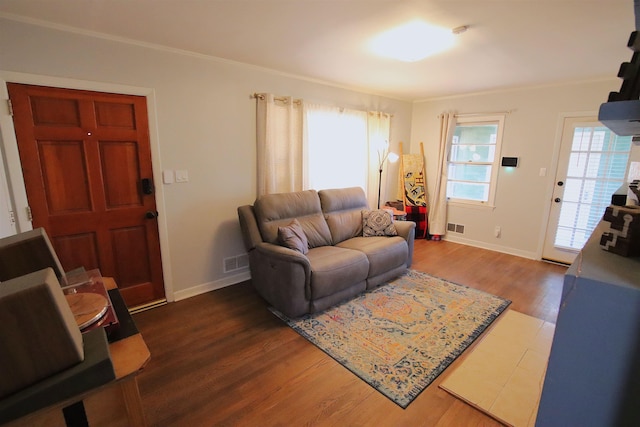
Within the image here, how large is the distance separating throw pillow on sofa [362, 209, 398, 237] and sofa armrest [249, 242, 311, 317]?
52.2 inches

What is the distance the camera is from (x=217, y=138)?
3.03 m

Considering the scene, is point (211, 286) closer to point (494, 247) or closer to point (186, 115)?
point (186, 115)

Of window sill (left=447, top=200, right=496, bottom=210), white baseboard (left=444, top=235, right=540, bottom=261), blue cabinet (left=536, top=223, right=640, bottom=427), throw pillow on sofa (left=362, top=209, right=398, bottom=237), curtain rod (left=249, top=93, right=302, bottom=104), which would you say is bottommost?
white baseboard (left=444, top=235, right=540, bottom=261)

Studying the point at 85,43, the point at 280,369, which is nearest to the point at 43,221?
the point at 85,43

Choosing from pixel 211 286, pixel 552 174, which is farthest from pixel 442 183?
pixel 211 286

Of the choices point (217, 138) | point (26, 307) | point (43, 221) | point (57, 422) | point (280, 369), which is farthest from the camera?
point (217, 138)

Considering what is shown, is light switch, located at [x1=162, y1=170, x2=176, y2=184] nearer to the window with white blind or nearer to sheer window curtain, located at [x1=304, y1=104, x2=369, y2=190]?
sheer window curtain, located at [x1=304, y1=104, x2=369, y2=190]

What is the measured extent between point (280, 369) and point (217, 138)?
2.25 metres

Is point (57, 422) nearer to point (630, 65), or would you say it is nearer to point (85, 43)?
point (630, 65)

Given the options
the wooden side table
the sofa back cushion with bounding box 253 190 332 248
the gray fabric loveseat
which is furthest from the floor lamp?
the wooden side table

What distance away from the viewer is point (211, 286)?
10.4 feet

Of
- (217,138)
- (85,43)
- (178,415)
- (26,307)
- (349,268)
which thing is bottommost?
(178,415)

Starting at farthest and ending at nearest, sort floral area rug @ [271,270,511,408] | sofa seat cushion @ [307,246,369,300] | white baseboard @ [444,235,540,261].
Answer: white baseboard @ [444,235,540,261] < sofa seat cushion @ [307,246,369,300] < floral area rug @ [271,270,511,408]

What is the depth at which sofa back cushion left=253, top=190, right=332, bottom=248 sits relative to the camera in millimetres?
3008
